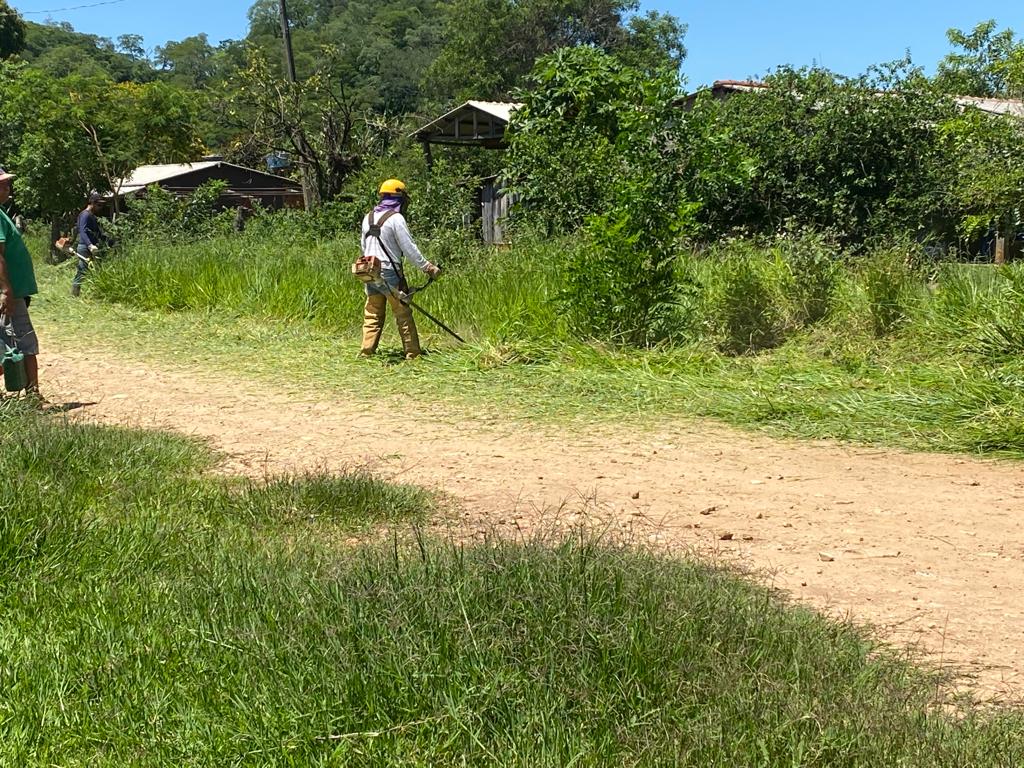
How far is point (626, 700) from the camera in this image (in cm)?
298

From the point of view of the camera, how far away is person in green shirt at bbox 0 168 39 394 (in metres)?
7.65

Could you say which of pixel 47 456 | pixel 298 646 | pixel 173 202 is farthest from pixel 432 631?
pixel 173 202

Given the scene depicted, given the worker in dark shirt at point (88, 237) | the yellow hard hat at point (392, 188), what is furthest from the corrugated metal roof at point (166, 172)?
the yellow hard hat at point (392, 188)

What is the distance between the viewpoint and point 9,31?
2613 inches

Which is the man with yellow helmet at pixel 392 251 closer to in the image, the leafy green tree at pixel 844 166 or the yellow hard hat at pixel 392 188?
the yellow hard hat at pixel 392 188

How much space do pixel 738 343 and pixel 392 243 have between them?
3.18 meters

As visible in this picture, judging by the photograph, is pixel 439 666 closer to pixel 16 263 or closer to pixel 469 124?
pixel 16 263

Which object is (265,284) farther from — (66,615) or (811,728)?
(811,728)

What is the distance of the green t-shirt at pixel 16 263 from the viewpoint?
25.4 feet

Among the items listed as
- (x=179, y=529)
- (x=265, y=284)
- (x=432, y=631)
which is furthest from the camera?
(x=265, y=284)

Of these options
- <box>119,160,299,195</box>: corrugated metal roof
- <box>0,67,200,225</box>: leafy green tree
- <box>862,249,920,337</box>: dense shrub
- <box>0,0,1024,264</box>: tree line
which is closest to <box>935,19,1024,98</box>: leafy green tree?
<box>0,0,1024,264</box>: tree line

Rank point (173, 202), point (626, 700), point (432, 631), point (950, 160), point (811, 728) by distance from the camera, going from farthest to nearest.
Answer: point (173, 202), point (950, 160), point (432, 631), point (626, 700), point (811, 728)

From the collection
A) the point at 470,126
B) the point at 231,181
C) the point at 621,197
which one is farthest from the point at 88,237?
the point at 231,181

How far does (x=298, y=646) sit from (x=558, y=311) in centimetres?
726
